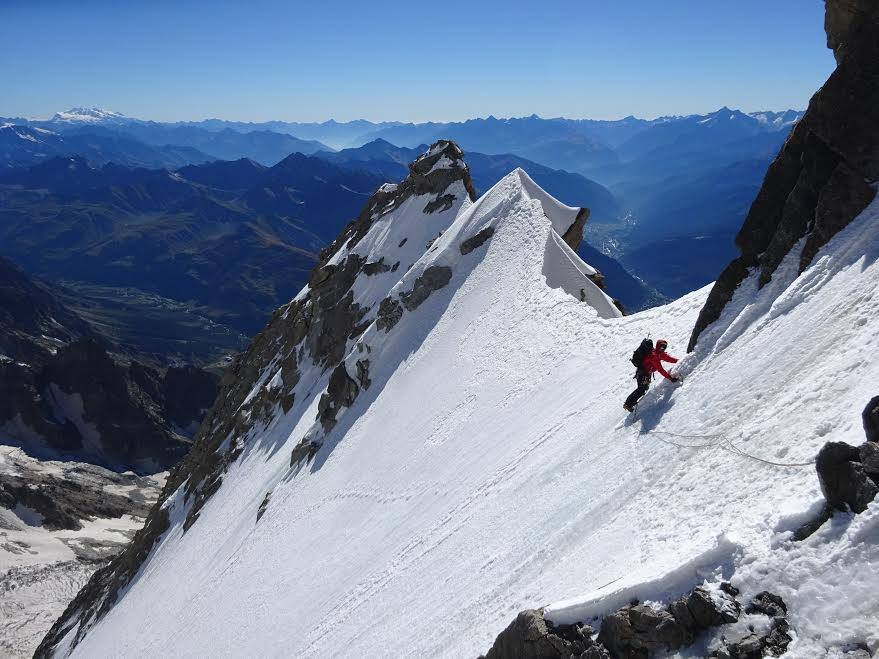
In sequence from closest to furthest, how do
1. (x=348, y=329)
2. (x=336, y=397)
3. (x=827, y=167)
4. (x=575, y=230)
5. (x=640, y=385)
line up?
(x=827, y=167) < (x=640, y=385) < (x=336, y=397) < (x=575, y=230) < (x=348, y=329)

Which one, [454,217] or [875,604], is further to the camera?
[454,217]

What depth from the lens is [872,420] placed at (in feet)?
32.8

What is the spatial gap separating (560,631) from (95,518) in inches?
4801

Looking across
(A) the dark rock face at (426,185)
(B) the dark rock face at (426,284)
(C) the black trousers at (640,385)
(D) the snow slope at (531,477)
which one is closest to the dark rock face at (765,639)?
(D) the snow slope at (531,477)

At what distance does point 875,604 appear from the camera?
8.59 metres

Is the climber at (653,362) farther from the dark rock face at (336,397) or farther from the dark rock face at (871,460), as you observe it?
the dark rock face at (336,397)

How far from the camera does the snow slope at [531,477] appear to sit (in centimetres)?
1164

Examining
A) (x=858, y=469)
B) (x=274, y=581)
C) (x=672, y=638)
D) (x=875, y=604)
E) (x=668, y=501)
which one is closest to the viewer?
(x=875, y=604)

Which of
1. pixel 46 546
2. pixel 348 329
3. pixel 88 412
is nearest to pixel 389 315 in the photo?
pixel 348 329

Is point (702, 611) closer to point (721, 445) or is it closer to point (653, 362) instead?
point (721, 445)

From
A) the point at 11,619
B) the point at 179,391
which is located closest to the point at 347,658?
the point at 11,619

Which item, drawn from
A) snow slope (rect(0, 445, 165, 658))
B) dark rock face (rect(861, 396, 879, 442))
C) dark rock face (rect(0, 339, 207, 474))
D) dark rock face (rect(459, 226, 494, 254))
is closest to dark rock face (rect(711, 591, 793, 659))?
dark rock face (rect(861, 396, 879, 442))

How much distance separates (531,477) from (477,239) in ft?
83.8

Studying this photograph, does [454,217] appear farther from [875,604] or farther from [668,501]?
[875,604]
